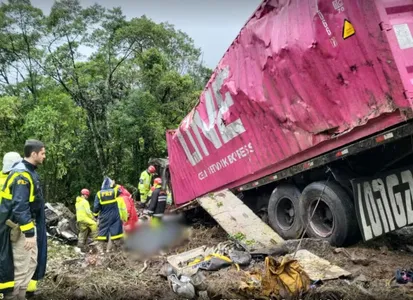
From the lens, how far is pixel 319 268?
416 centimetres

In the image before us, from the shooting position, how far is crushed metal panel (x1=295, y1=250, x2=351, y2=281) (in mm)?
3936

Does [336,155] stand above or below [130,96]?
below

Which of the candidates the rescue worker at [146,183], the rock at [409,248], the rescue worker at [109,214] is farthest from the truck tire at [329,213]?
the rescue worker at [146,183]

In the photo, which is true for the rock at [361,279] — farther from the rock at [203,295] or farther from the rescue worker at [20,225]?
the rescue worker at [20,225]

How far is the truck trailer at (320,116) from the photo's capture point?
152 inches

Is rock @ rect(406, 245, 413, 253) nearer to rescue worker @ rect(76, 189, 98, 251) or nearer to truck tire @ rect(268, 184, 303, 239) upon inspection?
truck tire @ rect(268, 184, 303, 239)

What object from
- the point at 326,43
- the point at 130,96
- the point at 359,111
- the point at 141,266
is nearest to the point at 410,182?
the point at 359,111

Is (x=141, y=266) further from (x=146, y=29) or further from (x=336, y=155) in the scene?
(x=146, y=29)

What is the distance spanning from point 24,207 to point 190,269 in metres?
2.09

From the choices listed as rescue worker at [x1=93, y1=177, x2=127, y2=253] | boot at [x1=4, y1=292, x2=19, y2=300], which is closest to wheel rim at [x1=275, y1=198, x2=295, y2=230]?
rescue worker at [x1=93, y1=177, x2=127, y2=253]

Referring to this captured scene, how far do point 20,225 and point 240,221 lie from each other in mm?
3394

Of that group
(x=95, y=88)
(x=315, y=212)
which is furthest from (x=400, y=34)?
(x=95, y=88)

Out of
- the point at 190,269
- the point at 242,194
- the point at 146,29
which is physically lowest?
the point at 190,269

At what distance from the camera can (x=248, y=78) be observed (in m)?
5.56
